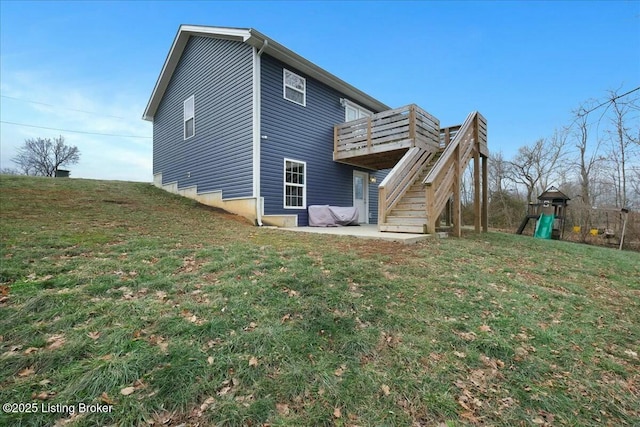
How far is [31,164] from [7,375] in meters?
45.9

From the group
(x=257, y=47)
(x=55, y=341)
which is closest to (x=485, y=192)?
(x=257, y=47)

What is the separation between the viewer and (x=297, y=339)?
2.32 meters

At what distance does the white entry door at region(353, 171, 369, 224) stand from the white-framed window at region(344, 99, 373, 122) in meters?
2.37

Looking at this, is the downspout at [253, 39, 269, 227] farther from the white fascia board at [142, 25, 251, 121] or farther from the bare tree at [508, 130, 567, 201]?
the bare tree at [508, 130, 567, 201]

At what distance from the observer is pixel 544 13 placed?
27.1 ft

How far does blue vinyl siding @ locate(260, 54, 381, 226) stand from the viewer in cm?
889

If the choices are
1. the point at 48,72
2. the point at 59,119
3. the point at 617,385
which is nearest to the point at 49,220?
the point at 617,385

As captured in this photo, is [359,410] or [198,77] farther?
[198,77]


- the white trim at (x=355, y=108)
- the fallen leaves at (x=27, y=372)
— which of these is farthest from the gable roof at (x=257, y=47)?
the fallen leaves at (x=27, y=372)

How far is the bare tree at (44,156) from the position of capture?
33.0 meters

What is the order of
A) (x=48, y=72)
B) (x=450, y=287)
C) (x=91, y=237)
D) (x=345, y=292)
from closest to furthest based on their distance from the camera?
(x=345, y=292) → (x=450, y=287) → (x=91, y=237) → (x=48, y=72)

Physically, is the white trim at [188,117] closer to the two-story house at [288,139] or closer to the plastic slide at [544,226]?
the two-story house at [288,139]

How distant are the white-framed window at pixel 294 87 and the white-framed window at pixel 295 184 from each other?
221cm

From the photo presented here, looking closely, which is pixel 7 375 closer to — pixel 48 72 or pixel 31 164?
pixel 48 72
